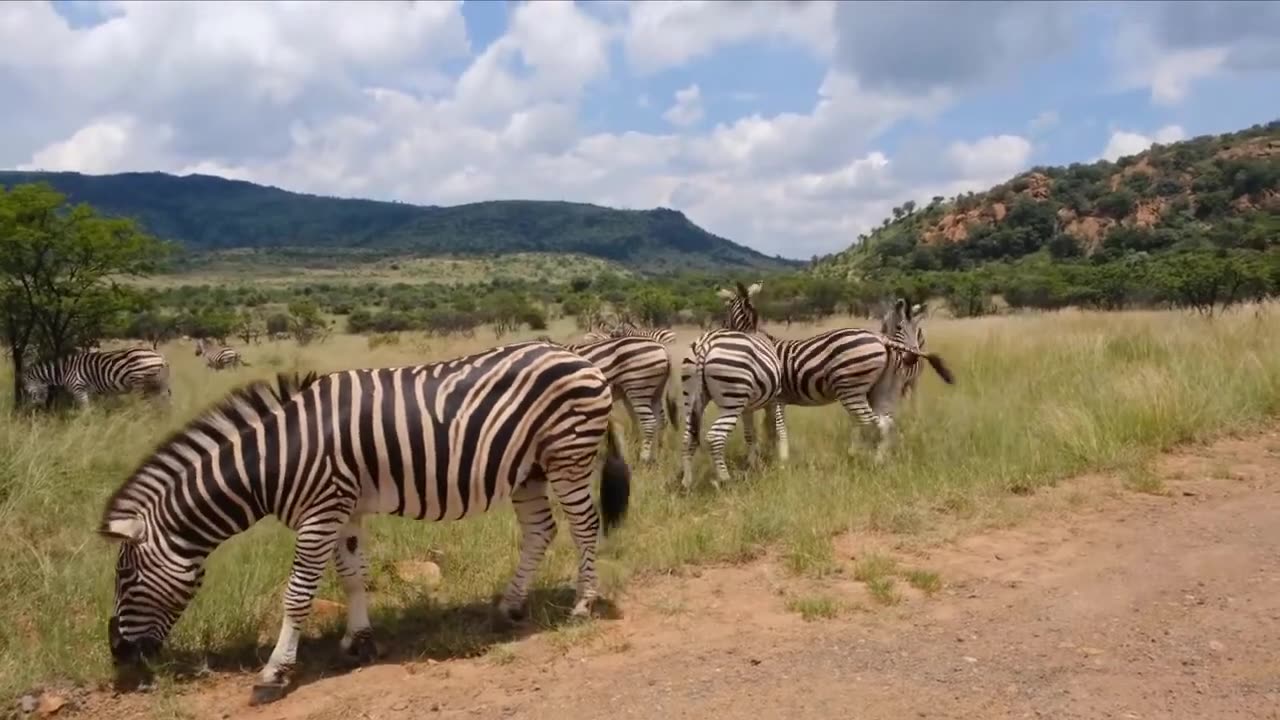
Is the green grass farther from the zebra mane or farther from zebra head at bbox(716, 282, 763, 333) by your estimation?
zebra head at bbox(716, 282, 763, 333)

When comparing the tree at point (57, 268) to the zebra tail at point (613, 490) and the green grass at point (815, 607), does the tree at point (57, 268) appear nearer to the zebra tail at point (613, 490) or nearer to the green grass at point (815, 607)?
the zebra tail at point (613, 490)

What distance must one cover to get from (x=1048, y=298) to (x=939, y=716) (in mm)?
31903

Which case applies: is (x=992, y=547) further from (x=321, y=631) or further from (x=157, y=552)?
(x=157, y=552)

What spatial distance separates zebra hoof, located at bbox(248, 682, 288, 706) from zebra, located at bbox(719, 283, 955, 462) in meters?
6.33

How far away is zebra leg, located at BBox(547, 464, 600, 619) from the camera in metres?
6.13

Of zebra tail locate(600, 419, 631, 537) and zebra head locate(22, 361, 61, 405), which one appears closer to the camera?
zebra tail locate(600, 419, 631, 537)

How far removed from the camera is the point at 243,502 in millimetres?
5484

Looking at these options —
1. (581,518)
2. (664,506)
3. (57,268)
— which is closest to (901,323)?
(664,506)

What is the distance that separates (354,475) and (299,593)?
71 centimetres

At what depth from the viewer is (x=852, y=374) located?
398 inches

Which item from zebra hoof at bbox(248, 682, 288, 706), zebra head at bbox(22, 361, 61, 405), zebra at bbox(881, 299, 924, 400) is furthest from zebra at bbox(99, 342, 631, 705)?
zebra head at bbox(22, 361, 61, 405)

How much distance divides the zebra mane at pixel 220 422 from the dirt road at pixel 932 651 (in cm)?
108

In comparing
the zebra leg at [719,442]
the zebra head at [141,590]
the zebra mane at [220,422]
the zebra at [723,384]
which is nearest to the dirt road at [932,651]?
the zebra head at [141,590]

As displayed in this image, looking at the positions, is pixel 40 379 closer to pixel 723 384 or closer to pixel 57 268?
pixel 57 268
